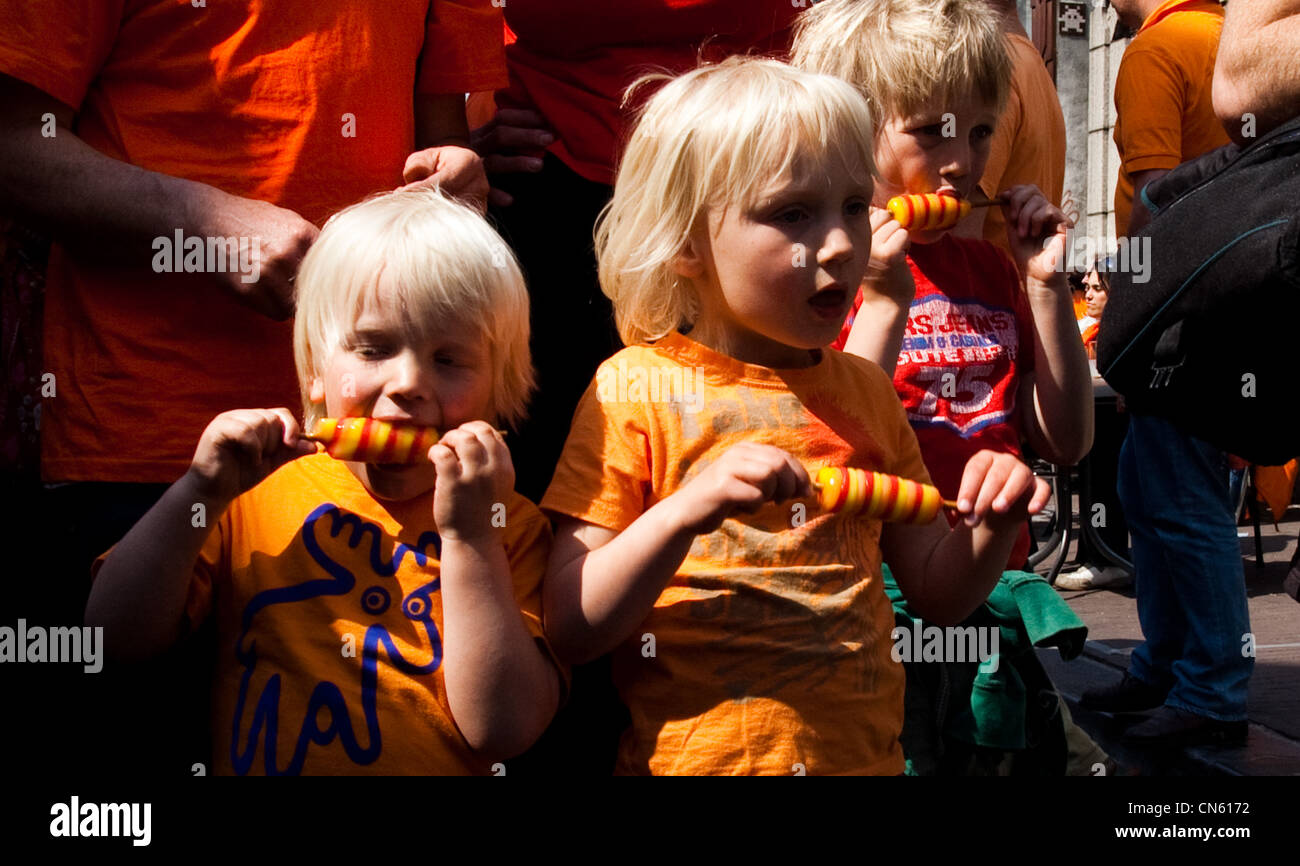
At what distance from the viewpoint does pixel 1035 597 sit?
2543mm

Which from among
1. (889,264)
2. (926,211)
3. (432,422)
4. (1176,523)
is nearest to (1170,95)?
(1176,523)

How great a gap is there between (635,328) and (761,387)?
0.83 feet

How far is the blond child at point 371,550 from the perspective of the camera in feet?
5.75

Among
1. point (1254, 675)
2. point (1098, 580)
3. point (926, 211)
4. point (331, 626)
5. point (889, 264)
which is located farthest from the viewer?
point (1098, 580)

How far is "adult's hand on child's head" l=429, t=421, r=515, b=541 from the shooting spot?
1.72 meters

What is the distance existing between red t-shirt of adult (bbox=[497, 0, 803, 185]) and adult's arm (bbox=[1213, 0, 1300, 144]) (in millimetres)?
845

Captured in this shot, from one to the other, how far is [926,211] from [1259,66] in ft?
2.13

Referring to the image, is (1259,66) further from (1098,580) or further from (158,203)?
(1098,580)

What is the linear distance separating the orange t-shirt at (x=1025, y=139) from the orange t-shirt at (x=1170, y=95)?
1.24 metres

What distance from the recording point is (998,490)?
1857 millimetres

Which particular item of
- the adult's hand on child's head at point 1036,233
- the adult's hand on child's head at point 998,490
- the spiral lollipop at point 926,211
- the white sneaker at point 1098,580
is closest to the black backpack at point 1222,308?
the adult's hand on child's head at point 1036,233


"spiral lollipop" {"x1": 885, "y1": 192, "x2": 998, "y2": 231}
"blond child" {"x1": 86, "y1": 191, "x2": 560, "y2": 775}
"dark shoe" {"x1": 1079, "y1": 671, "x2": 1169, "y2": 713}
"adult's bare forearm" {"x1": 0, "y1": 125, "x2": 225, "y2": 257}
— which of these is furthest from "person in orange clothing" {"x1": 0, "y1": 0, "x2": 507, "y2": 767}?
"dark shoe" {"x1": 1079, "y1": 671, "x2": 1169, "y2": 713}

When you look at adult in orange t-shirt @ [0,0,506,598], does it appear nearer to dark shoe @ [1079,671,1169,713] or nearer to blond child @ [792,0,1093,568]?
blond child @ [792,0,1093,568]

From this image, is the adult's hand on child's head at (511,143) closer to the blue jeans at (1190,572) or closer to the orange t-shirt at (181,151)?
the orange t-shirt at (181,151)
